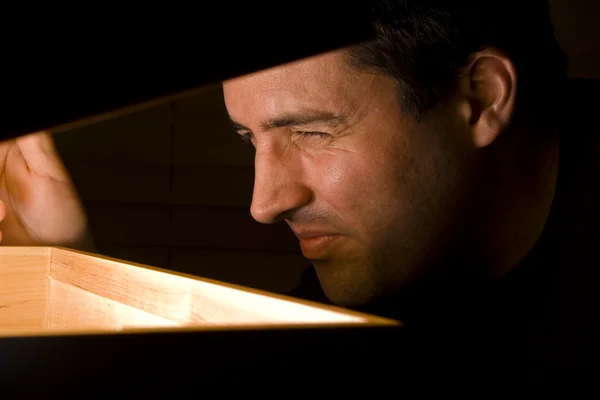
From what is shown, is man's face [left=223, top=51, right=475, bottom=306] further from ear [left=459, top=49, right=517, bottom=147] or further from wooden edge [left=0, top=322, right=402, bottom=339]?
wooden edge [left=0, top=322, right=402, bottom=339]

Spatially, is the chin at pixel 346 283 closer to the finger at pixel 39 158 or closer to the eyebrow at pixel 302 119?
the eyebrow at pixel 302 119

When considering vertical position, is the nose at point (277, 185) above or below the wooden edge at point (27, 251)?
above

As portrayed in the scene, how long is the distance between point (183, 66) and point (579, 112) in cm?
76

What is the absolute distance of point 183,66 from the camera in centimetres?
56

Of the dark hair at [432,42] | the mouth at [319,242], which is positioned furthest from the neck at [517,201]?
the mouth at [319,242]

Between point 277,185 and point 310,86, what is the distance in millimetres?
169

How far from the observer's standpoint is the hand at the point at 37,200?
113 centimetres

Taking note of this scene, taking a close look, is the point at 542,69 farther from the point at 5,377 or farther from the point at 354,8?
the point at 5,377

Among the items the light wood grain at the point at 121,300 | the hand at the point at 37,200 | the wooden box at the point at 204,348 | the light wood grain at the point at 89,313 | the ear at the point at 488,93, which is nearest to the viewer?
the wooden box at the point at 204,348

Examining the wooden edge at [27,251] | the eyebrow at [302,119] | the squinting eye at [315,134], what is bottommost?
the wooden edge at [27,251]

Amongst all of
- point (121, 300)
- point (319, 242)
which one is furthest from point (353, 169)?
point (121, 300)

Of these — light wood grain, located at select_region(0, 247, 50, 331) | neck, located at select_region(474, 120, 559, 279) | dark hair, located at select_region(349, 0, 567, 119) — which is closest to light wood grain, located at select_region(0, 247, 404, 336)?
light wood grain, located at select_region(0, 247, 50, 331)

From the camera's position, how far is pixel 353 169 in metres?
0.93

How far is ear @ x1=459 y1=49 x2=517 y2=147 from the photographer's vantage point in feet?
2.92
